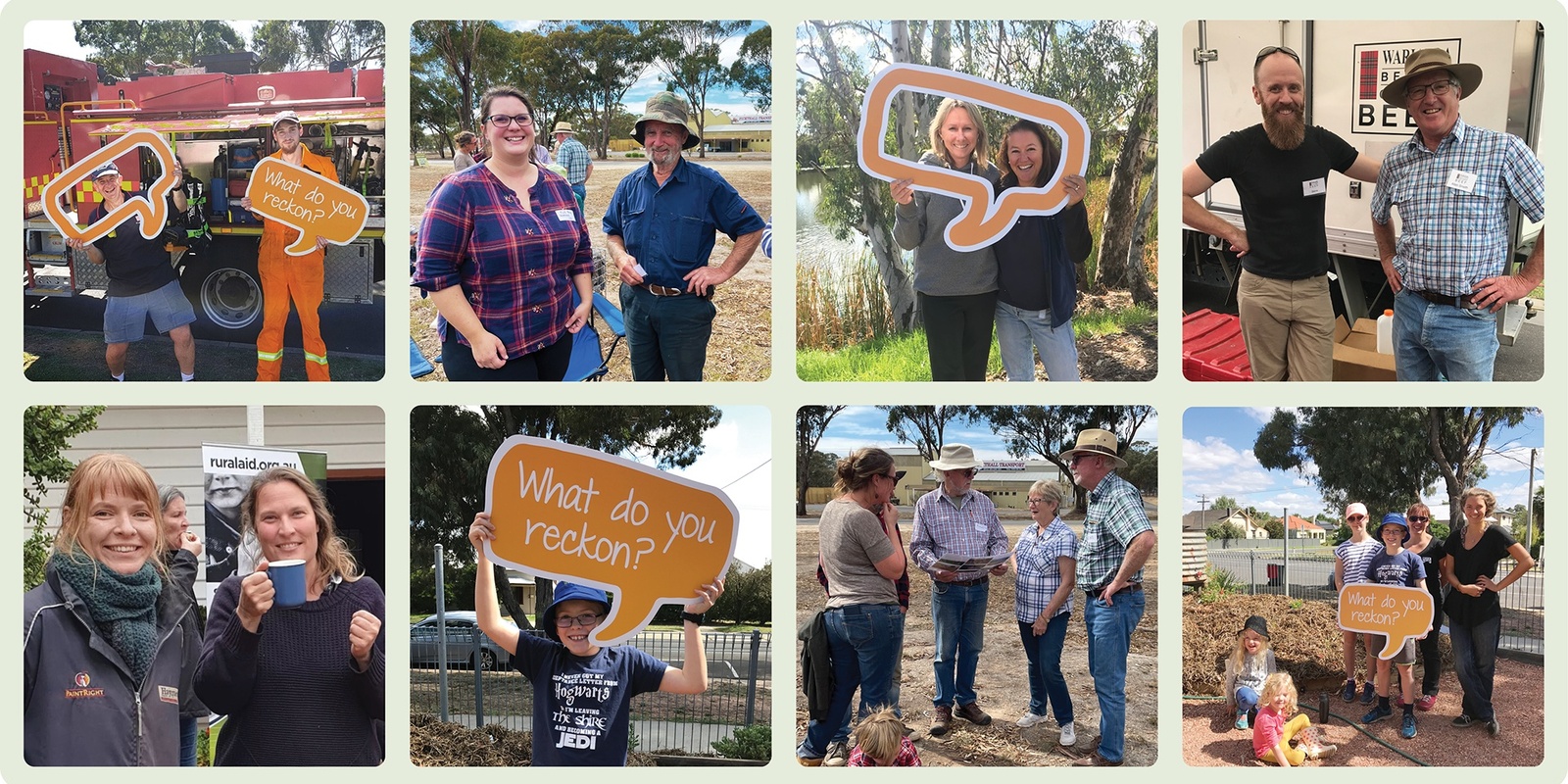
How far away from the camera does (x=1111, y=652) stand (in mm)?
4469

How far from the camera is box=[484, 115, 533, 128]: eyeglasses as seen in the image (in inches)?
178

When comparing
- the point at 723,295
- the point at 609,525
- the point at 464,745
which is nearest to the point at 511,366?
the point at 609,525

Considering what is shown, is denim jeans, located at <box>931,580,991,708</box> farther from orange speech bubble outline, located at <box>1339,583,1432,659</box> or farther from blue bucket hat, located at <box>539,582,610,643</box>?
orange speech bubble outline, located at <box>1339,583,1432,659</box>

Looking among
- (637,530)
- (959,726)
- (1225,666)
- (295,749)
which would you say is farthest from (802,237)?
(295,749)

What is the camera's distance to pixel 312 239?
5.00m

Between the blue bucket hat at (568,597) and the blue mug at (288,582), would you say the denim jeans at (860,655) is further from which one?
the blue mug at (288,582)

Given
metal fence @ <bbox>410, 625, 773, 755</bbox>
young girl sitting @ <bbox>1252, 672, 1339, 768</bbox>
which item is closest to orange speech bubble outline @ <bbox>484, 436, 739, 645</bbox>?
metal fence @ <bbox>410, 625, 773, 755</bbox>

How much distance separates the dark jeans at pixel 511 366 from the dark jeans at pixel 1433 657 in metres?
3.54

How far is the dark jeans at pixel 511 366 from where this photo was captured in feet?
15.5

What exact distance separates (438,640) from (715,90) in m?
2.39

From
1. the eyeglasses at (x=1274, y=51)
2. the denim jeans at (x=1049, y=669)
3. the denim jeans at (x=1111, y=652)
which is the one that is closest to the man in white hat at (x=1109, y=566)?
the denim jeans at (x=1111, y=652)

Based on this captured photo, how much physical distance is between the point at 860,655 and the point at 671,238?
1.76 metres

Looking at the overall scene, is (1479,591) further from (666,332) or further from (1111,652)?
(666,332)

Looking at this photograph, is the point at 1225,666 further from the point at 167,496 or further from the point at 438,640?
the point at 167,496
